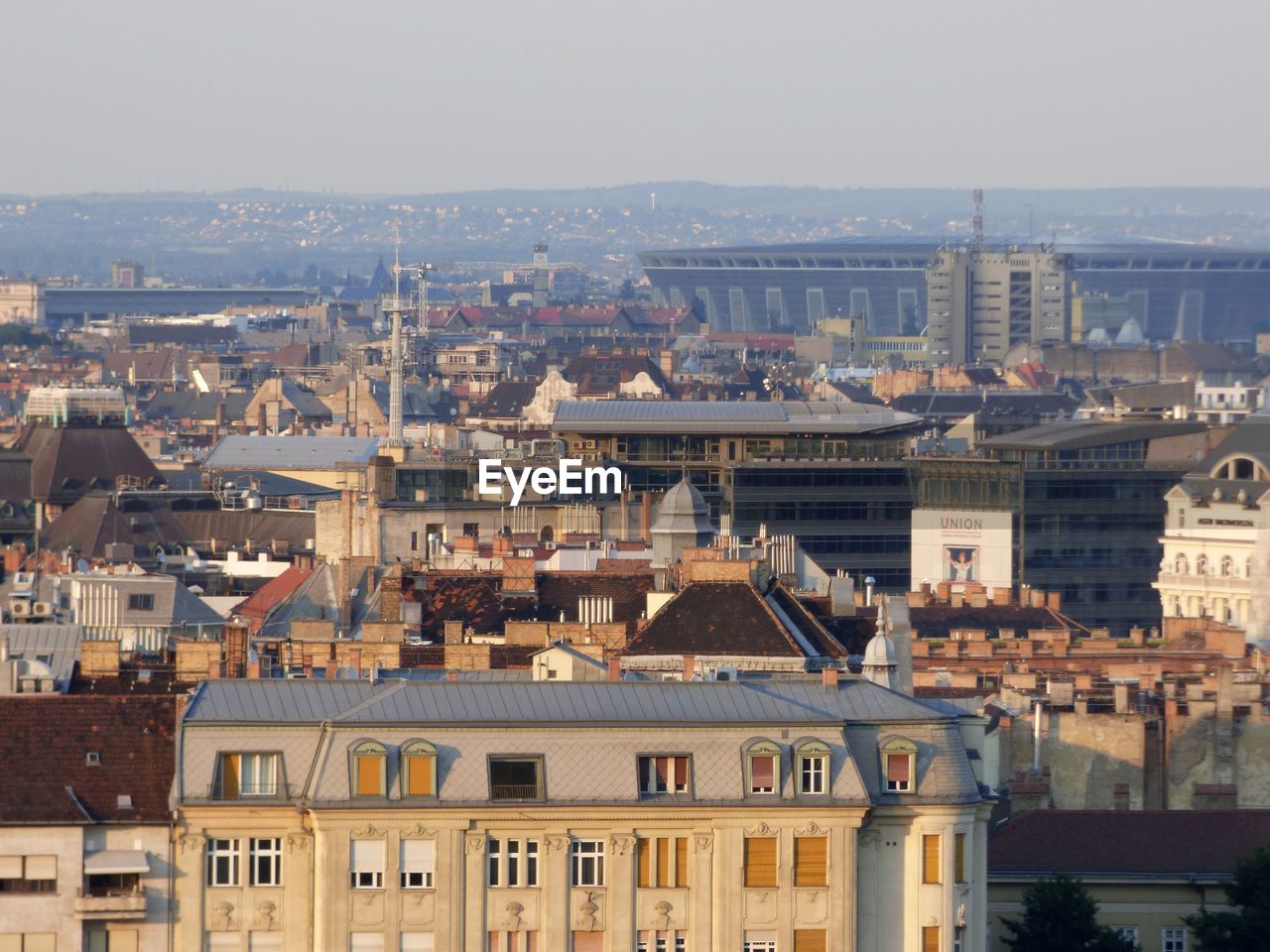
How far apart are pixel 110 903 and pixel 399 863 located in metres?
2.55

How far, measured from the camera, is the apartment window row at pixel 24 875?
3900 cm

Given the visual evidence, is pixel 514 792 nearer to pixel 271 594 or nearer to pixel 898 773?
pixel 898 773

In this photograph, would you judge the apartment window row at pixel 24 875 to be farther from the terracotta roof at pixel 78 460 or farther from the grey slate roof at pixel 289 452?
the grey slate roof at pixel 289 452

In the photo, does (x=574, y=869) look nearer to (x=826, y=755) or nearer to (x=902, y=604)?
(x=826, y=755)

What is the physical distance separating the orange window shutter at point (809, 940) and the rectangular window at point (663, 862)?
1.09 meters

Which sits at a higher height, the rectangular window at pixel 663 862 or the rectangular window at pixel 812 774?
the rectangular window at pixel 812 774

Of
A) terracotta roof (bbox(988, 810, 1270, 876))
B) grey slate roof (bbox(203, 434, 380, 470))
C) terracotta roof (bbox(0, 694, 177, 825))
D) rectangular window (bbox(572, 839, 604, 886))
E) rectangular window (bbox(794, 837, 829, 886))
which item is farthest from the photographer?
grey slate roof (bbox(203, 434, 380, 470))

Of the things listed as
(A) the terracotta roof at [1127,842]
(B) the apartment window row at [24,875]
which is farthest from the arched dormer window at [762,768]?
(A) the terracotta roof at [1127,842]

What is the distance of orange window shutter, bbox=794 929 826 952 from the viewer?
132 feet

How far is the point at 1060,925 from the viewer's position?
4847cm

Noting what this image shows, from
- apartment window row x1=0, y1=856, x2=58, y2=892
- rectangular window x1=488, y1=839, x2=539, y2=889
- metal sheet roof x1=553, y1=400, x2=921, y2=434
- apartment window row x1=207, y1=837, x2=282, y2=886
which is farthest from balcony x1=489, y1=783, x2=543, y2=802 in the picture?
metal sheet roof x1=553, y1=400, x2=921, y2=434

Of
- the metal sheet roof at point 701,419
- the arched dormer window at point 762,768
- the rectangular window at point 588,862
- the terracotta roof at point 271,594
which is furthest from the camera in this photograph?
the metal sheet roof at point 701,419

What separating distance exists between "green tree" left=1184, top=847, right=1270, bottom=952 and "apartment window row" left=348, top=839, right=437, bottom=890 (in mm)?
11519

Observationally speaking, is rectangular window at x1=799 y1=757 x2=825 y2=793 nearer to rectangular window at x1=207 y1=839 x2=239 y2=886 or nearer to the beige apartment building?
the beige apartment building
